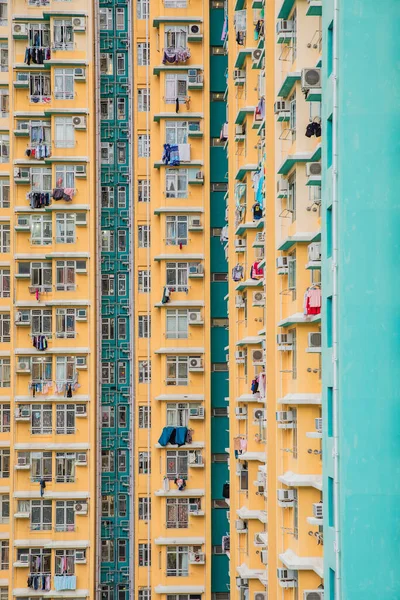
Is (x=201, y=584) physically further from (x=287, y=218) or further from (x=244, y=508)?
(x=287, y=218)

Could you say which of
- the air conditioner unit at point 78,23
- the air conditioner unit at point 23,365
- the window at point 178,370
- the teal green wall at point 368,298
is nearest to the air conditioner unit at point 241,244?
the window at point 178,370

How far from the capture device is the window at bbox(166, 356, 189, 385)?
2248cm

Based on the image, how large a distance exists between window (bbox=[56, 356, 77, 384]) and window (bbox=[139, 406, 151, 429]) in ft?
5.36

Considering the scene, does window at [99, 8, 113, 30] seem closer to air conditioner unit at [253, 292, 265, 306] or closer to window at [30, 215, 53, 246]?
window at [30, 215, 53, 246]

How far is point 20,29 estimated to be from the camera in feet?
75.7

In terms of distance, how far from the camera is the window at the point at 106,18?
23.7 m

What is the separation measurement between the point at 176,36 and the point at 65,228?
181 inches

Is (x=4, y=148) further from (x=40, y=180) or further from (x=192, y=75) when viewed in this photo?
(x=192, y=75)

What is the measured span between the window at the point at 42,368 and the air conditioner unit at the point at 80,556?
3.62 metres

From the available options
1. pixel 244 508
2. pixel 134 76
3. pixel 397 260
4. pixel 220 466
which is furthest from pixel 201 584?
pixel 397 260

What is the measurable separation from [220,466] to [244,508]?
3799mm

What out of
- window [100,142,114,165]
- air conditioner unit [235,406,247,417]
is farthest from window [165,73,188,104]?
air conditioner unit [235,406,247,417]

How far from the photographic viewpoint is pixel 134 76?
23078mm

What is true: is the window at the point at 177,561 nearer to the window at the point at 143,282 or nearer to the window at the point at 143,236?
the window at the point at 143,282
